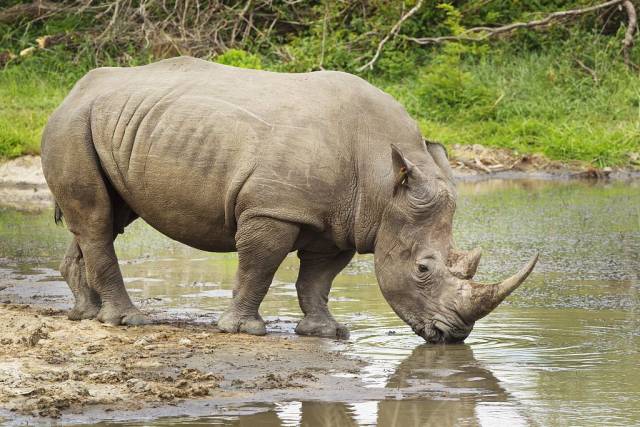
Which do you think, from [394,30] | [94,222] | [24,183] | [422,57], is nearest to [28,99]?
[24,183]

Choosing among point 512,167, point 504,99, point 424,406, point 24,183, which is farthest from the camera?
point 504,99

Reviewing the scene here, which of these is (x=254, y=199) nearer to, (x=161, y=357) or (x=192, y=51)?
(x=161, y=357)

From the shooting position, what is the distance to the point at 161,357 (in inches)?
263

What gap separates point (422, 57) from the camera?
18438 millimetres

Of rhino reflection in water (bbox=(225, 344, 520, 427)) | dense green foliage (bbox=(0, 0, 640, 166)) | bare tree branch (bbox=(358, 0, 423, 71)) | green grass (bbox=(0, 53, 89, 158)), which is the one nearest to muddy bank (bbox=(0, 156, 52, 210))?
green grass (bbox=(0, 53, 89, 158))

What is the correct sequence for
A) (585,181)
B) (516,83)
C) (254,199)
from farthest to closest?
1. (516,83)
2. (585,181)
3. (254,199)

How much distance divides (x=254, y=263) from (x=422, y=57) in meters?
11.5

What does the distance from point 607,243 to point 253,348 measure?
517 cm

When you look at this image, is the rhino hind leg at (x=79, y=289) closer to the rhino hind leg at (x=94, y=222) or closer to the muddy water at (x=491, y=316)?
the rhino hind leg at (x=94, y=222)

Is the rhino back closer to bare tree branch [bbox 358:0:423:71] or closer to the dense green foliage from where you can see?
the dense green foliage

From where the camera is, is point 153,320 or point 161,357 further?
point 153,320

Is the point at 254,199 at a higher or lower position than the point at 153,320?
higher

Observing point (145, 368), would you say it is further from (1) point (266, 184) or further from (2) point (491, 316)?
(2) point (491, 316)

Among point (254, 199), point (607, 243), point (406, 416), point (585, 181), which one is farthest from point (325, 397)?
point (585, 181)
